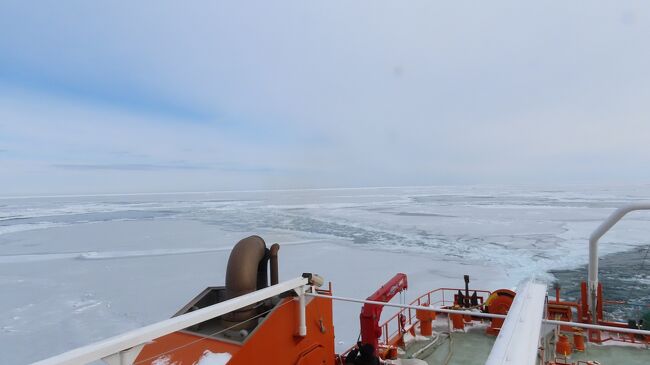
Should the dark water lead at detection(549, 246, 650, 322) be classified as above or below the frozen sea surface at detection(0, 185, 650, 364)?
below

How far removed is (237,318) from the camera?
123 inches

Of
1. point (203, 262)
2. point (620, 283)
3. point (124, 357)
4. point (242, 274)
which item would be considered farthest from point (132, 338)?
point (620, 283)

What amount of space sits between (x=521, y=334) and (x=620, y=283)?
1429 centimetres

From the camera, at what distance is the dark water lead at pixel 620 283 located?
9.60 m

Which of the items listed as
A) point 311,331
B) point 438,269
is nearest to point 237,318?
point 311,331

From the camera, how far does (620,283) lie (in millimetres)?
12195

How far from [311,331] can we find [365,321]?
1.78m

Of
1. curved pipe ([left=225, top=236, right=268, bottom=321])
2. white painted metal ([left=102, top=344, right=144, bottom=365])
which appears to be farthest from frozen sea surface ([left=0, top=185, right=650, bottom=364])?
white painted metal ([left=102, top=344, right=144, bottom=365])

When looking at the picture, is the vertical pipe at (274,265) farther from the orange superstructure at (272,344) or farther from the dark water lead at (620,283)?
the dark water lead at (620,283)

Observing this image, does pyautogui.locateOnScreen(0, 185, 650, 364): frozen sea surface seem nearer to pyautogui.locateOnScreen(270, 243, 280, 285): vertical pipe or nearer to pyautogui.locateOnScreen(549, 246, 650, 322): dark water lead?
pyautogui.locateOnScreen(549, 246, 650, 322): dark water lead

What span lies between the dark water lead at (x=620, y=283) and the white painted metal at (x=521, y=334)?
9.69 metres

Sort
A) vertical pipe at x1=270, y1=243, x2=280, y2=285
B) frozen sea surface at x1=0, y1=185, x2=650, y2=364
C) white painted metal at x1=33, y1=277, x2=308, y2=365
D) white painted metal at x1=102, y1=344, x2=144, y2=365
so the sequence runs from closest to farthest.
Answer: white painted metal at x1=33, y1=277, x2=308, y2=365
white painted metal at x1=102, y1=344, x2=144, y2=365
vertical pipe at x1=270, y1=243, x2=280, y2=285
frozen sea surface at x1=0, y1=185, x2=650, y2=364

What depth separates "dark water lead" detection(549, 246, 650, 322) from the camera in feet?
31.5

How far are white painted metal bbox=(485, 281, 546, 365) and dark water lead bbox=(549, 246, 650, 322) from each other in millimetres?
9686
